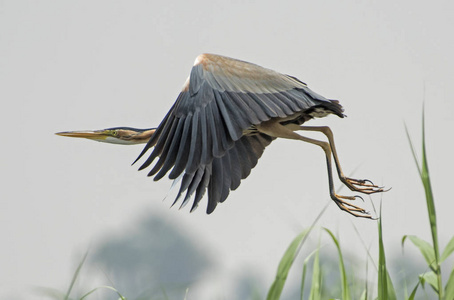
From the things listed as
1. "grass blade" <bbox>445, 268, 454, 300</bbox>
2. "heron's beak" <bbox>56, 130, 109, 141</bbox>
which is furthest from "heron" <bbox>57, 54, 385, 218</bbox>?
"grass blade" <bbox>445, 268, 454, 300</bbox>

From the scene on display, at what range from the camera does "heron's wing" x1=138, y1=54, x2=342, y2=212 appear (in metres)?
3.49

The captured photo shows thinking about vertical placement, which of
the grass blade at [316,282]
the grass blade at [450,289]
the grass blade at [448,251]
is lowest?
the grass blade at [316,282]

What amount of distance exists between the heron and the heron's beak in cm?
28

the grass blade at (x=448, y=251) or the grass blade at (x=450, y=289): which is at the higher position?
the grass blade at (x=448, y=251)

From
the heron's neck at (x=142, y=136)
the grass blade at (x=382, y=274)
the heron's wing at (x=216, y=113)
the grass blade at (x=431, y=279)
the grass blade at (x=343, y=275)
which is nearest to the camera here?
the grass blade at (x=382, y=274)

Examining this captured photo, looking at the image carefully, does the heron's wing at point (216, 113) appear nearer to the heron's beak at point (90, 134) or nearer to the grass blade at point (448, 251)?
the heron's beak at point (90, 134)

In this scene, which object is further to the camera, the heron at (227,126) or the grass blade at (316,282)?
the heron at (227,126)

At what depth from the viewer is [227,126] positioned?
11.5 ft

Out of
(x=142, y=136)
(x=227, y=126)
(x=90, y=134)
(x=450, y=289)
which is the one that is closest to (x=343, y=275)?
(x=450, y=289)

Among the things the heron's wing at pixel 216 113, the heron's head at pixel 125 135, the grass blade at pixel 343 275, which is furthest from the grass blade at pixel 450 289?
the heron's head at pixel 125 135

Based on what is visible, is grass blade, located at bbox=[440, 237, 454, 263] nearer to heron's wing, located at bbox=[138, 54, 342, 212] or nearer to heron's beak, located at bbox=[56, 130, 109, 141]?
heron's wing, located at bbox=[138, 54, 342, 212]

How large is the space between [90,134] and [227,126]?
4.33 ft

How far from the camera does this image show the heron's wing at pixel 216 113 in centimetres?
349

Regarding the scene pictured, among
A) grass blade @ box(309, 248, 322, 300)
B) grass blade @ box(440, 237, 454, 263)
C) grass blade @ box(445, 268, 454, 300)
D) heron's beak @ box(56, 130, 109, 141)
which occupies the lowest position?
grass blade @ box(309, 248, 322, 300)
